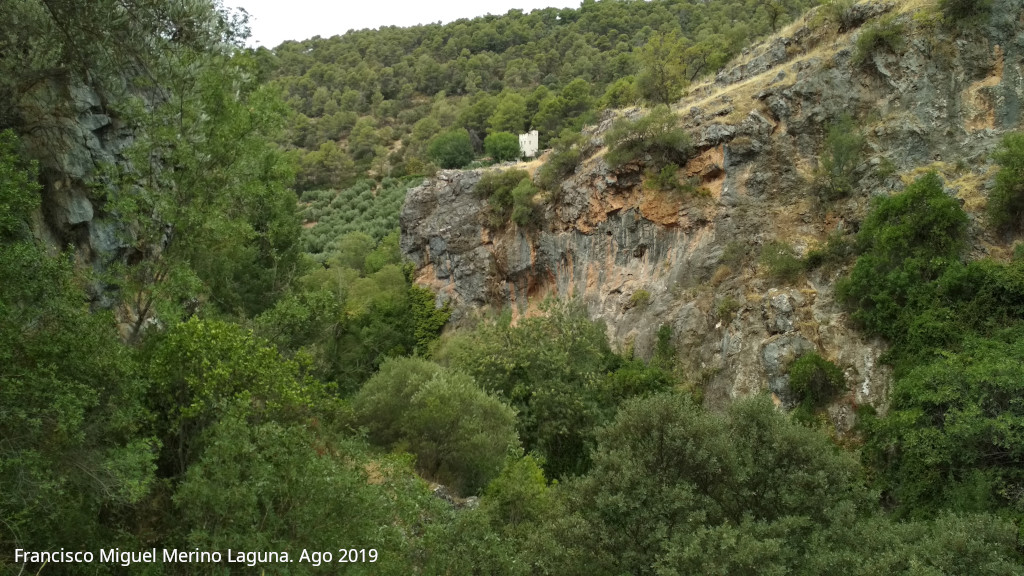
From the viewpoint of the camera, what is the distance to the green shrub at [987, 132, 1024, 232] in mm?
20062

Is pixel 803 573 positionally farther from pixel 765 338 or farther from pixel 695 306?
pixel 695 306

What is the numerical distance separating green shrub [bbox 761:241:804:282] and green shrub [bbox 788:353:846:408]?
439 centimetres

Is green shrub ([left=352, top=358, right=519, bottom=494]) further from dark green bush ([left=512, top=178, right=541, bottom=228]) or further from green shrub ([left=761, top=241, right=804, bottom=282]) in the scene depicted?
dark green bush ([left=512, top=178, right=541, bottom=228])

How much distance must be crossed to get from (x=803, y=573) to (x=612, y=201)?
22477mm

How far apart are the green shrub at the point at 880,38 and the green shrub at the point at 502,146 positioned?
40494mm

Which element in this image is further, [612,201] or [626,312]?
[612,201]

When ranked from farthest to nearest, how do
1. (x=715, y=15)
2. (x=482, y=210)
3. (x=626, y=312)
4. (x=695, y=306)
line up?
(x=715, y=15) < (x=482, y=210) < (x=626, y=312) < (x=695, y=306)

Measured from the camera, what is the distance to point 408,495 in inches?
459

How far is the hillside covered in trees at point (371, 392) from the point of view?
8852 mm

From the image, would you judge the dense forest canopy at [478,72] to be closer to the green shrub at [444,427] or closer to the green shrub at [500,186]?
the green shrub at [500,186]

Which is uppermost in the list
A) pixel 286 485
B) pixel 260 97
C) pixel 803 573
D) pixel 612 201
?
pixel 260 97

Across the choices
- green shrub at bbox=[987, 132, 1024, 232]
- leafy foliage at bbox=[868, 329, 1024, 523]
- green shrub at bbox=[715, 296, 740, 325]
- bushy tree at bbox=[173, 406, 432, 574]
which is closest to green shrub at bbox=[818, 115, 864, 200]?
green shrub at bbox=[987, 132, 1024, 232]

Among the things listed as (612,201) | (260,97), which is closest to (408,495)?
(260,97)

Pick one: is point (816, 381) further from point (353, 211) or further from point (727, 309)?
point (353, 211)
